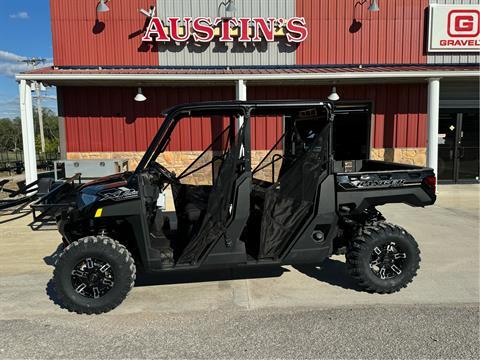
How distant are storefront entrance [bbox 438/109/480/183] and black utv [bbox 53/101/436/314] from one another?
27.1 ft

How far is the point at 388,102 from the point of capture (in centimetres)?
1059

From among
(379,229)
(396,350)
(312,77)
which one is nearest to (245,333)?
(396,350)

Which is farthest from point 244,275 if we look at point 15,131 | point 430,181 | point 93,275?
point 15,131

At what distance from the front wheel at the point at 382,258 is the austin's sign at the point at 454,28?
884cm

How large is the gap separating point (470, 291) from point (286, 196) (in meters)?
2.12

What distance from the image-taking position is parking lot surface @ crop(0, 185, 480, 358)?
278 centimetres

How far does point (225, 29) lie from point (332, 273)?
7732 mm

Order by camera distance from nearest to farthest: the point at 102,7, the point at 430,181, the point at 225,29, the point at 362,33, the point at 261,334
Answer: the point at 261,334
the point at 430,181
the point at 102,7
the point at 225,29
the point at 362,33

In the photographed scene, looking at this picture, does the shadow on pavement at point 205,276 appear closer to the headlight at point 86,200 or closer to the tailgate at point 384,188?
the headlight at point 86,200

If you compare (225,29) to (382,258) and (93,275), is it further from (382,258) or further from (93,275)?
(93,275)

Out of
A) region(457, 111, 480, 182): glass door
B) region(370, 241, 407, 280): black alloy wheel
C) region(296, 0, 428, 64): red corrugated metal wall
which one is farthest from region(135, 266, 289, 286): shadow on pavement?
region(457, 111, 480, 182): glass door

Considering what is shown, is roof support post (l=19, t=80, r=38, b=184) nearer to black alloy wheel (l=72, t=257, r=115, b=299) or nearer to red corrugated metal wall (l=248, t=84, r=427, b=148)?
red corrugated metal wall (l=248, t=84, r=427, b=148)

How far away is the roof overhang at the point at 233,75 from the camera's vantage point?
346 inches

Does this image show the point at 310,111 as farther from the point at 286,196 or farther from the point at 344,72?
the point at 344,72
